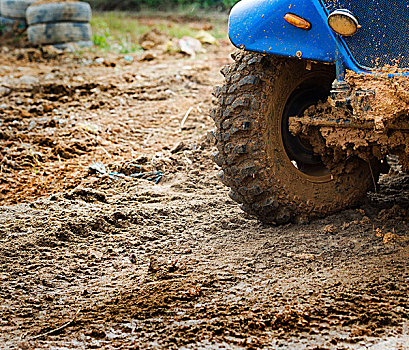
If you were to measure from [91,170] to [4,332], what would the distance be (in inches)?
86.6

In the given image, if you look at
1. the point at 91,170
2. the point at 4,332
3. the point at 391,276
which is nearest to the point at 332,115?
the point at 391,276

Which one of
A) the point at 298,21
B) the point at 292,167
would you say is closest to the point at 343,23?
the point at 298,21

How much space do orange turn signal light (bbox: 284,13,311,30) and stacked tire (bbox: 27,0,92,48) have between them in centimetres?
688

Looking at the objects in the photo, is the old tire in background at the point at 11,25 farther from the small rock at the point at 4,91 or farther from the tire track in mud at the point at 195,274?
the tire track in mud at the point at 195,274

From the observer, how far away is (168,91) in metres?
6.45

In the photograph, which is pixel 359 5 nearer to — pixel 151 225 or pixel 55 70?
pixel 151 225

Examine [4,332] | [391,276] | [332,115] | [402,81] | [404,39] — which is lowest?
[4,332]

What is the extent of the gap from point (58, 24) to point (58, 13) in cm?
18

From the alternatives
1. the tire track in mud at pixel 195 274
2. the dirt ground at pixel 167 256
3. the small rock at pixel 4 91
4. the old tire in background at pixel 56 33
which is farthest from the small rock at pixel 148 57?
the tire track in mud at pixel 195 274

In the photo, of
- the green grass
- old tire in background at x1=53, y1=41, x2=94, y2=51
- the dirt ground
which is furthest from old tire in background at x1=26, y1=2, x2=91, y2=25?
the dirt ground

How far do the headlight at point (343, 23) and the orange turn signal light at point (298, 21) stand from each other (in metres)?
0.13

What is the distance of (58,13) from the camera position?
8914 mm

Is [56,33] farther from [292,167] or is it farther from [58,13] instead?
[292,167]

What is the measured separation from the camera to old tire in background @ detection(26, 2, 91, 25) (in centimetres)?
891
